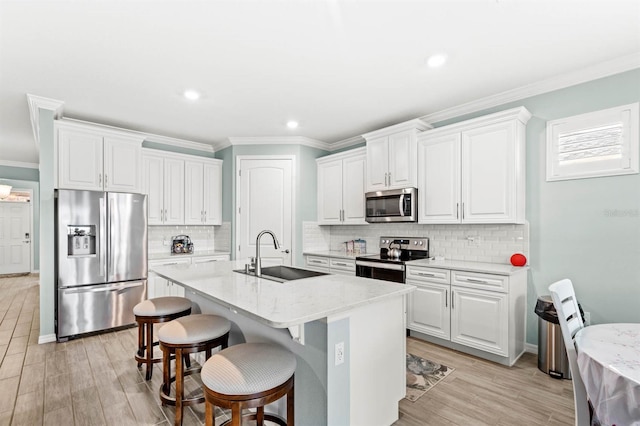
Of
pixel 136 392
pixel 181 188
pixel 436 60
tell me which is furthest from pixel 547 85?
pixel 181 188

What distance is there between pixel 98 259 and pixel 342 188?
3309 mm

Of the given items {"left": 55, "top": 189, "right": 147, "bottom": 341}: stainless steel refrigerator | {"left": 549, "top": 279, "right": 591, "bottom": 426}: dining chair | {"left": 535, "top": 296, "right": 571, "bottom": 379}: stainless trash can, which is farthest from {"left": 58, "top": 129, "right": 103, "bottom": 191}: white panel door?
{"left": 535, "top": 296, "right": 571, "bottom": 379}: stainless trash can

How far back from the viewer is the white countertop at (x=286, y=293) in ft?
4.88

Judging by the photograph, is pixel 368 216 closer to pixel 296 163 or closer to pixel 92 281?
pixel 296 163

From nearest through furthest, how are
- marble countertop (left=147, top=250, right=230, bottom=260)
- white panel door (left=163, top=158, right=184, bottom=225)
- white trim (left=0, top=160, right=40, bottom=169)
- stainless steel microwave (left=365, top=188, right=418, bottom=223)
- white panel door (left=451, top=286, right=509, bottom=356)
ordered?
1. white panel door (left=451, top=286, right=509, bottom=356)
2. stainless steel microwave (left=365, top=188, right=418, bottom=223)
3. marble countertop (left=147, top=250, right=230, bottom=260)
4. white panel door (left=163, top=158, right=184, bottom=225)
5. white trim (left=0, top=160, right=40, bottom=169)

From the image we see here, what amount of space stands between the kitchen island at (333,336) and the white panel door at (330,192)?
108 inches

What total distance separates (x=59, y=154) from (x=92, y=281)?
4.98 ft

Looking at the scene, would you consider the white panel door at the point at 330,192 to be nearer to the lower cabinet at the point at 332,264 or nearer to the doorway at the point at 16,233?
the lower cabinet at the point at 332,264

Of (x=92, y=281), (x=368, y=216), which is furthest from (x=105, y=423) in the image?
(x=368, y=216)

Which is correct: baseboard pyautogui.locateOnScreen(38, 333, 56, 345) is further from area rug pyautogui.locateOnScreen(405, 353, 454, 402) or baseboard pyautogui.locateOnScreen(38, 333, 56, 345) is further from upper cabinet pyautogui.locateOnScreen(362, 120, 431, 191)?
upper cabinet pyautogui.locateOnScreen(362, 120, 431, 191)

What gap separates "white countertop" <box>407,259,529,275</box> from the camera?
9.72 feet

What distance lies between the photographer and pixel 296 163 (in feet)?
16.5

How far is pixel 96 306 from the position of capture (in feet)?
12.3

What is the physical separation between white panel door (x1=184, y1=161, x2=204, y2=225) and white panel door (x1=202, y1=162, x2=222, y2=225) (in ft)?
0.21
